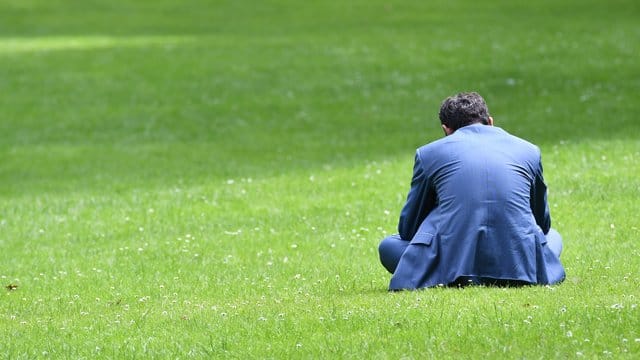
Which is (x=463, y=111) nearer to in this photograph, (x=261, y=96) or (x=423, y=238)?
(x=423, y=238)

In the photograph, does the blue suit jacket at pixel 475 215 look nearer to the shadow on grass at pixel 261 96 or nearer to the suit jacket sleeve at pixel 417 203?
the suit jacket sleeve at pixel 417 203

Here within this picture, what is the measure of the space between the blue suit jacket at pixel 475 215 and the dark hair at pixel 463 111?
0.07 metres

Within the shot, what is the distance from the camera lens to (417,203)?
905cm

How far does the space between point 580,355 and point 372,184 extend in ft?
31.6

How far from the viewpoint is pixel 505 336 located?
7.27 m

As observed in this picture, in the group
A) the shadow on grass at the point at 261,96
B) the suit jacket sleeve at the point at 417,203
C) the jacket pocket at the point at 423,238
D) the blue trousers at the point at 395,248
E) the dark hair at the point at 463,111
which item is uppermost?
the dark hair at the point at 463,111

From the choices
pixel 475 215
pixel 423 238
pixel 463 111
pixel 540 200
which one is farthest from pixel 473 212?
pixel 463 111

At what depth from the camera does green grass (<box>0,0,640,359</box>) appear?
7.92 m

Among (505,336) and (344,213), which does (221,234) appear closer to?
(344,213)

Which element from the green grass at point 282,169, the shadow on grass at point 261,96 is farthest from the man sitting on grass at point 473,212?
the shadow on grass at point 261,96

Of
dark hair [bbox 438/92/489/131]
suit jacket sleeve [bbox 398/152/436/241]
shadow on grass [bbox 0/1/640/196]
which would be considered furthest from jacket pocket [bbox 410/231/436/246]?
shadow on grass [bbox 0/1/640/196]

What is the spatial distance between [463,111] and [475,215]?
0.83m

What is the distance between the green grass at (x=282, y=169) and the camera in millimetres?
7918

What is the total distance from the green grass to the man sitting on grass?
0.25 metres
